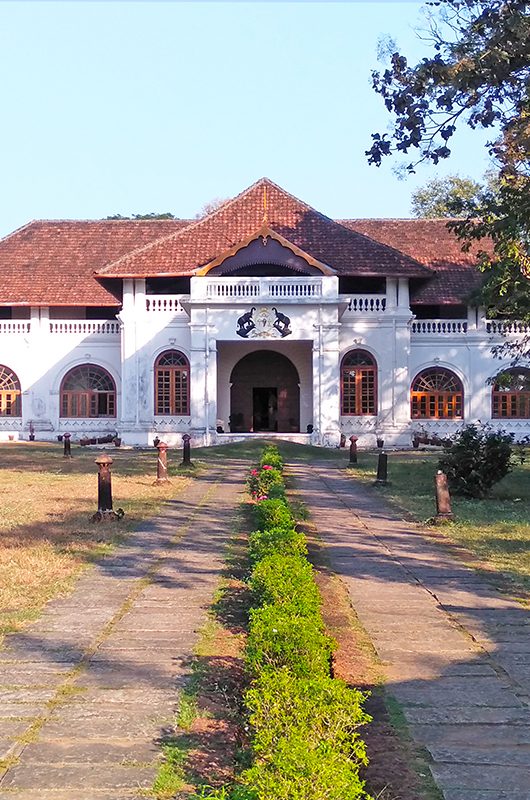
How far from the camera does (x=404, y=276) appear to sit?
28438 mm

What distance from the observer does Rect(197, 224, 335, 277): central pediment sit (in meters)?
27.3

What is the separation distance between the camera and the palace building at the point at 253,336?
27.6 m

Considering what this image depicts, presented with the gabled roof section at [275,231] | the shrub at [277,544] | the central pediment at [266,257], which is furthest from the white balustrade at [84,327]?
the shrub at [277,544]

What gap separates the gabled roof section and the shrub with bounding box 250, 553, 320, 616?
21718 mm

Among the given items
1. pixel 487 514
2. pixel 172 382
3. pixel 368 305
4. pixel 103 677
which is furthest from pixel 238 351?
pixel 103 677

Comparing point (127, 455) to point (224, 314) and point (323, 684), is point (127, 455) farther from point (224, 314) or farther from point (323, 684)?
point (323, 684)

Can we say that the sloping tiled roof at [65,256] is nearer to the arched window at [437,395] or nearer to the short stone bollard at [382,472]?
the arched window at [437,395]

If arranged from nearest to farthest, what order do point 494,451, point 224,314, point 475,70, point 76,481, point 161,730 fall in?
1. point 161,730
2. point 475,70
3. point 494,451
4. point 76,481
5. point 224,314

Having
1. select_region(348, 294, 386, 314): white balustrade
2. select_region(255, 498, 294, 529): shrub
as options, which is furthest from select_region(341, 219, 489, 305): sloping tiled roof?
select_region(255, 498, 294, 529): shrub

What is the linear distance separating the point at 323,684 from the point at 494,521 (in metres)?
8.56

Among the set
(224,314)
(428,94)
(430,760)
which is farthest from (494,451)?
(224,314)

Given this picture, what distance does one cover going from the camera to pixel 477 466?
1445 centimetres

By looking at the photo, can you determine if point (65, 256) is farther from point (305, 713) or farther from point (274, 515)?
point (305, 713)

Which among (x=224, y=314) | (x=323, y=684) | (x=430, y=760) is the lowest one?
(x=430, y=760)
